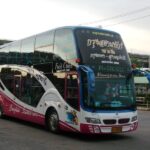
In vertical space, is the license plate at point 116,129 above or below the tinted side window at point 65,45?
below

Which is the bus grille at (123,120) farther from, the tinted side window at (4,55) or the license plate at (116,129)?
the tinted side window at (4,55)

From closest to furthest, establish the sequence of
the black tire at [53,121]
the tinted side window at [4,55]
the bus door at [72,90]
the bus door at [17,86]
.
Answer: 1. the bus door at [72,90]
2. the black tire at [53,121]
3. the bus door at [17,86]
4. the tinted side window at [4,55]

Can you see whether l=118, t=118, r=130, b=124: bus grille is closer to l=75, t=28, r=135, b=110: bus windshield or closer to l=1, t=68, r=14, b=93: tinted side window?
l=75, t=28, r=135, b=110: bus windshield

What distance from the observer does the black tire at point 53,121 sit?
570 inches

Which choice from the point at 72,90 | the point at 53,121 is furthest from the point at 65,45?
the point at 53,121

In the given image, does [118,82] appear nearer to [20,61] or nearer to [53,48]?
[53,48]

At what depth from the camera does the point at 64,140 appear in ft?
43.3

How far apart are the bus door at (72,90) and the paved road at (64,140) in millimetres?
1192

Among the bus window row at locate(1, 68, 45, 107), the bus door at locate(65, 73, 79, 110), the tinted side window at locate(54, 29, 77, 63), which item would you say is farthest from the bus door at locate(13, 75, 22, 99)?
the bus door at locate(65, 73, 79, 110)

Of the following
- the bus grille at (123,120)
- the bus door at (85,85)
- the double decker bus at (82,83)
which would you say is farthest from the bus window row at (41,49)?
the bus grille at (123,120)

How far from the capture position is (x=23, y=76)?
17766 mm

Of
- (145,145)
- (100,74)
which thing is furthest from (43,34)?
(145,145)

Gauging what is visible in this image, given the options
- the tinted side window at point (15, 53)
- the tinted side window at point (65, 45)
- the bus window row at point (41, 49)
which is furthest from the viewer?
the tinted side window at point (15, 53)

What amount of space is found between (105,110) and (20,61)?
637cm
